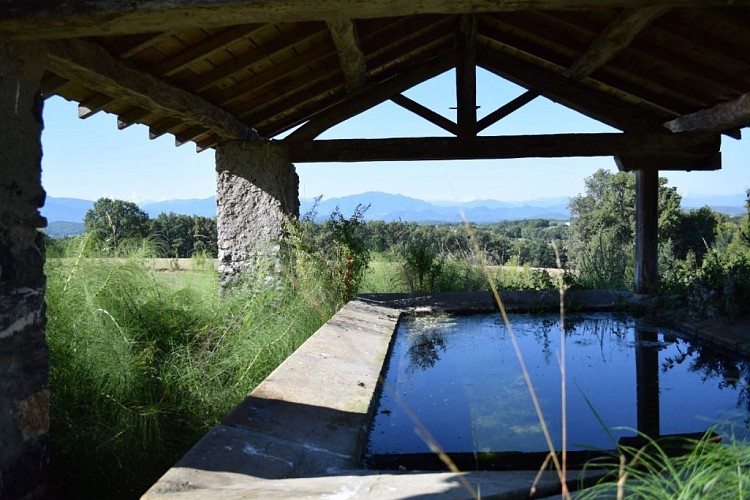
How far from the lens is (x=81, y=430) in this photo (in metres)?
3.27

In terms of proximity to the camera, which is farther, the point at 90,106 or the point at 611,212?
the point at 611,212

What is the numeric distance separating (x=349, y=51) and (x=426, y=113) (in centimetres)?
176

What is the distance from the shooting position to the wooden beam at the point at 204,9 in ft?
Answer: 7.73

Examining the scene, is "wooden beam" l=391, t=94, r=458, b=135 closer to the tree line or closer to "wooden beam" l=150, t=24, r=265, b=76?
the tree line

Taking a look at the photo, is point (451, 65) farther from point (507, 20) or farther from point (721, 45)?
point (721, 45)

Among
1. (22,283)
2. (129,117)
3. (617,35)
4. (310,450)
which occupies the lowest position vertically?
(310,450)

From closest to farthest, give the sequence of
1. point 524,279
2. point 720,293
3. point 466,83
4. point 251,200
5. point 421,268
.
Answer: point 720,293
point 466,83
point 251,200
point 421,268
point 524,279

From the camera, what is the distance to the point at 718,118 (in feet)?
19.0

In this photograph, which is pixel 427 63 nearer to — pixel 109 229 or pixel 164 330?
pixel 109 229

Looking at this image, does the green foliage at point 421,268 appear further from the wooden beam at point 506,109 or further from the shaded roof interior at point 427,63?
the shaded roof interior at point 427,63

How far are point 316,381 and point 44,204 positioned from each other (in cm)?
149

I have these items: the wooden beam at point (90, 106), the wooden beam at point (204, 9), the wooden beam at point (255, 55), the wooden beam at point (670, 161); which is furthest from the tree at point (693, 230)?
the wooden beam at point (204, 9)

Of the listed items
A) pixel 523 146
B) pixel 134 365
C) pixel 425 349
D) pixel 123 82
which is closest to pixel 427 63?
pixel 523 146

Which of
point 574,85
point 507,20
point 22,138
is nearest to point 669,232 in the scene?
point 574,85
